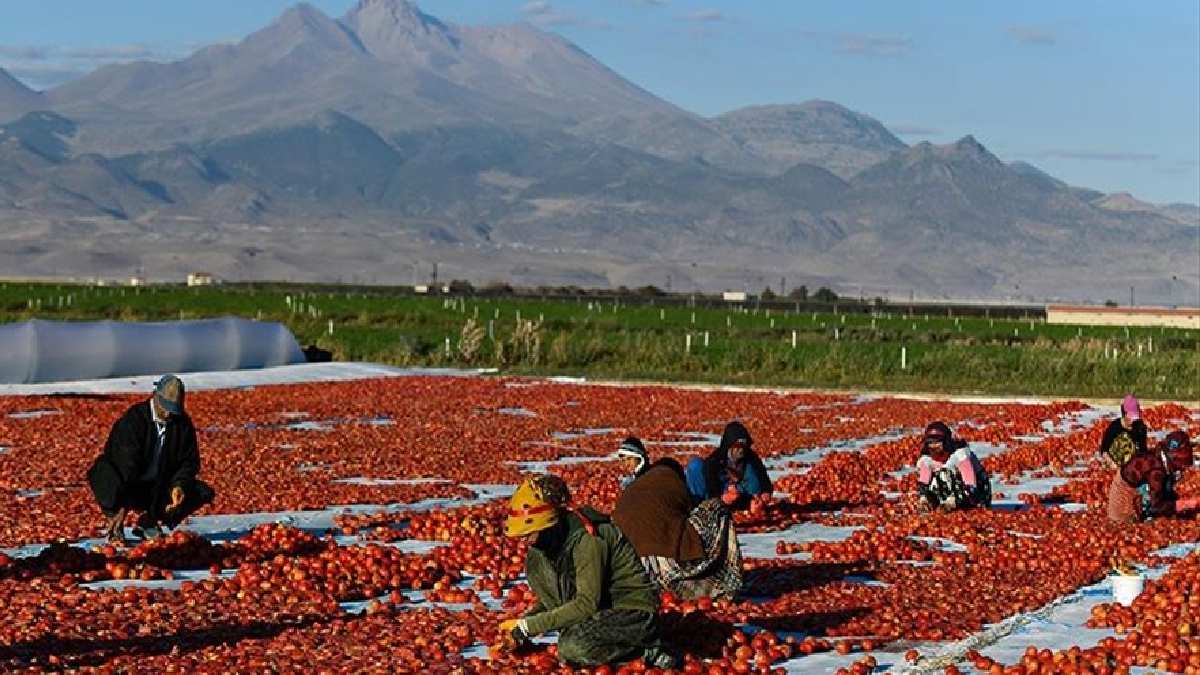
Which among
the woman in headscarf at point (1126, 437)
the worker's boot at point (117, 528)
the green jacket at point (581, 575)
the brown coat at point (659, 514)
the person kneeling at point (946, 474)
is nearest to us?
the green jacket at point (581, 575)

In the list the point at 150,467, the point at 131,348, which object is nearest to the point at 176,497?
the point at 150,467

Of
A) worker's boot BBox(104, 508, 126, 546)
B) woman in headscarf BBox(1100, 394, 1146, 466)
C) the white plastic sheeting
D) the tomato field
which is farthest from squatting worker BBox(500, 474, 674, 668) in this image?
the white plastic sheeting

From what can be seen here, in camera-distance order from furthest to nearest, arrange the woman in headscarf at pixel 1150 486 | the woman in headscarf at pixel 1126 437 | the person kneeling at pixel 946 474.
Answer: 1. the woman in headscarf at pixel 1126 437
2. the person kneeling at pixel 946 474
3. the woman in headscarf at pixel 1150 486

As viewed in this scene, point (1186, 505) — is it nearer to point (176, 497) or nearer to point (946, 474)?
point (946, 474)

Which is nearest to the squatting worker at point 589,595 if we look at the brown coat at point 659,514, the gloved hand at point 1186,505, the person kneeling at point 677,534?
the person kneeling at point 677,534

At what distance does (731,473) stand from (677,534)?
437 centimetres

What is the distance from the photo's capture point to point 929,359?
5606cm

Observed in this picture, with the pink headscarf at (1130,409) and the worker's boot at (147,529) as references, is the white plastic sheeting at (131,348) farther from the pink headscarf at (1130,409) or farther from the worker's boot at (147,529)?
the pink headscarf at (1130,409)

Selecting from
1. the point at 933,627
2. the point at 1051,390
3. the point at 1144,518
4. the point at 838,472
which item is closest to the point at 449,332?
the point at 1051,390

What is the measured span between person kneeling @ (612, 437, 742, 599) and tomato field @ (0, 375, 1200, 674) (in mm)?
248

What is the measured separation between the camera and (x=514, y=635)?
12.8 meters

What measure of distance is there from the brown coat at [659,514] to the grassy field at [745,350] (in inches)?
1286

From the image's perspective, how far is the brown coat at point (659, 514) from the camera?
590 inches

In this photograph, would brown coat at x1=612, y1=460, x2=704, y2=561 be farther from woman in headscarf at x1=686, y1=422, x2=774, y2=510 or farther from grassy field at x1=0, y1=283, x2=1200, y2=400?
grassy field at x1=0, y1=283, x2=1200, y2=400
